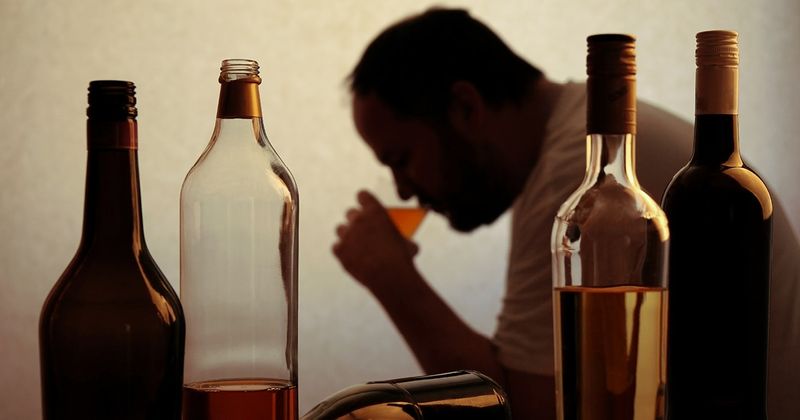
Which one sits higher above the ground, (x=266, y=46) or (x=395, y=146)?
(x=266, y=46)

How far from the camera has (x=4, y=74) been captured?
2.53 meters

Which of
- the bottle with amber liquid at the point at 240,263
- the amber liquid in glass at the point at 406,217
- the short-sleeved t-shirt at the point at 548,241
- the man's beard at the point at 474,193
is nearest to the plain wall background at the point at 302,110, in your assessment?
the man's beard at the point at 474,193

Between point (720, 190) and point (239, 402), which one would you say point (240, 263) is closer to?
point (239, 402)

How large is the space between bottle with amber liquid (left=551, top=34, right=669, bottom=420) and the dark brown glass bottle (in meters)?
0.20

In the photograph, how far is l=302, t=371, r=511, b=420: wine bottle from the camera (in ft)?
1.51

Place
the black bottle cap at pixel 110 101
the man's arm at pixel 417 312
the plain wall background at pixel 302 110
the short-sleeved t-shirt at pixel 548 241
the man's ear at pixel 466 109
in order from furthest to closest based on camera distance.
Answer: the plain wall background at pixel 302 110, the man's ear at pixel 466 109, the man's arm at pixel 417 312, the short-sleeved t-shirt at pixel 548 241, the black bottle cap at pixel 110 101

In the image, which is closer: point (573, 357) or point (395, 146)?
point (573, 357)

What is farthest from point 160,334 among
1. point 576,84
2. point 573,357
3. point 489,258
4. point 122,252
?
point 489,258

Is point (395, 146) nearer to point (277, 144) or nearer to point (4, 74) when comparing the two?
point (277, 144)

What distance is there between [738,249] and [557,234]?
11 centimetres

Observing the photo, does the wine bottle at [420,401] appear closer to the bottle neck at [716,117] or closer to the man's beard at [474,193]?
the bottle neck at [716,117]

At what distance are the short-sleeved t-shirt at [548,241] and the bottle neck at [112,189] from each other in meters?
0.76

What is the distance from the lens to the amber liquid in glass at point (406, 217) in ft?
5.98

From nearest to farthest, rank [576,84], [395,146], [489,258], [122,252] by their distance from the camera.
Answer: [122,252]
[576,84]
[395,146]
[489,258]
